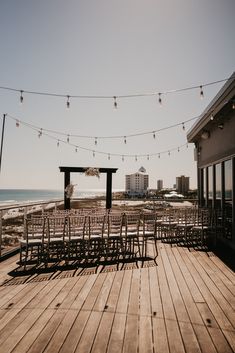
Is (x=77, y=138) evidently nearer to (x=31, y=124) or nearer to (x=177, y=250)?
(x=31, y=124)

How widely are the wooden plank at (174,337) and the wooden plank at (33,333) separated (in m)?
Result: 1.45

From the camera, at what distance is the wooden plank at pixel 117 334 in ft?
8.42

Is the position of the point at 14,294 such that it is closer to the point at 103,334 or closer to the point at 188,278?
the point at 103,334

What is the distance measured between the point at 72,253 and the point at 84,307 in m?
2.95

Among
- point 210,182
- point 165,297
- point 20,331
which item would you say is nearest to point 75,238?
point 165,297

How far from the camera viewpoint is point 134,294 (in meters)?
3.97

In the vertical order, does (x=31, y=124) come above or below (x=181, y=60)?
below

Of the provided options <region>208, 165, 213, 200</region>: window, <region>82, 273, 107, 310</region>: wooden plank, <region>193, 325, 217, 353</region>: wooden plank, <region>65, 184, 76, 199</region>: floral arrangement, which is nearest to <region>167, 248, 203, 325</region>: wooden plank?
<region>193, 325, 217, 353</region>: wooden plank

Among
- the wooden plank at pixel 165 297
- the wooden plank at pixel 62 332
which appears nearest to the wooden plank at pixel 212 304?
the wooden plank at pixel 165 297

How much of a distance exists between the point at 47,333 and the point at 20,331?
0.32 metres

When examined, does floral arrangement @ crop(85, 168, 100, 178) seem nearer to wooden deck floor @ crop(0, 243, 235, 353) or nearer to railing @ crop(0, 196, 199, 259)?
railing @ crop(0, 196, 199, 259)

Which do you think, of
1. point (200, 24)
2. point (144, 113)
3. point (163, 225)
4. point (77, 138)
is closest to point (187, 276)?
point (163, 225)

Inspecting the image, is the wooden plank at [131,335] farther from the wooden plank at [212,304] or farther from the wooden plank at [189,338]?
the wooden plank at [212,304]

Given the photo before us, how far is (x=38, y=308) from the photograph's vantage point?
3.47 metres
